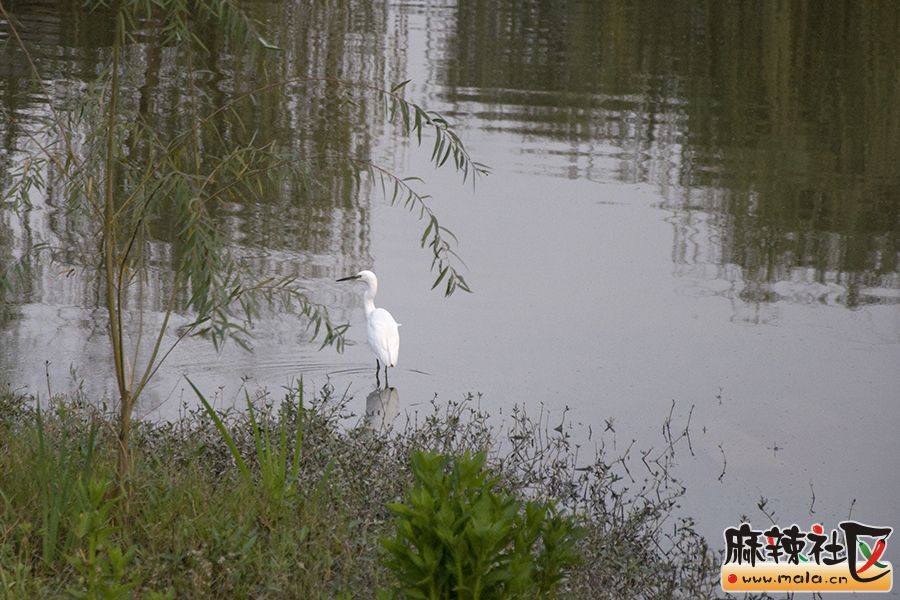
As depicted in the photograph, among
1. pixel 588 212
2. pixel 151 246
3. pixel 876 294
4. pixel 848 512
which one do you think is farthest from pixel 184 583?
pixel 588 212

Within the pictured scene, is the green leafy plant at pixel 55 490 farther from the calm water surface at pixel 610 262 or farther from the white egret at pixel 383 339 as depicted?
the white egret at pixel 383 339

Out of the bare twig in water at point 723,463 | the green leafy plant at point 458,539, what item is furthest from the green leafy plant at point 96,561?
the bare twig in water at point 723,463

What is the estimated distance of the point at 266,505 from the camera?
468cm

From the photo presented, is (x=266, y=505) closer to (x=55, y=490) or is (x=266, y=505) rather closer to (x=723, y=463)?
(x=55, y=490)

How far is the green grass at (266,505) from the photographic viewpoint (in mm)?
4199

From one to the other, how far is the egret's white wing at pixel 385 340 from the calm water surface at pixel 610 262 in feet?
0.58

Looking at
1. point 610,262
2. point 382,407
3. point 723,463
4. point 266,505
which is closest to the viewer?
point 266,505

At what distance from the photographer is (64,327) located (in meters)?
7.50

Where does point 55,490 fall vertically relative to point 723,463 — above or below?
above

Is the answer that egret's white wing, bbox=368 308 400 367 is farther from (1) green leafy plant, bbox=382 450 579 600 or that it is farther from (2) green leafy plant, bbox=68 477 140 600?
(1) green leafy plant, bbox=382 450 579 600

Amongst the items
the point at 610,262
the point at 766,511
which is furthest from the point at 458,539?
the point at 610,262

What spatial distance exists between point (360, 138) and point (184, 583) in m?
9.18

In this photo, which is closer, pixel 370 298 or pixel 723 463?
pixel 723 463

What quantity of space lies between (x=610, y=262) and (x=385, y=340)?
3127mm
